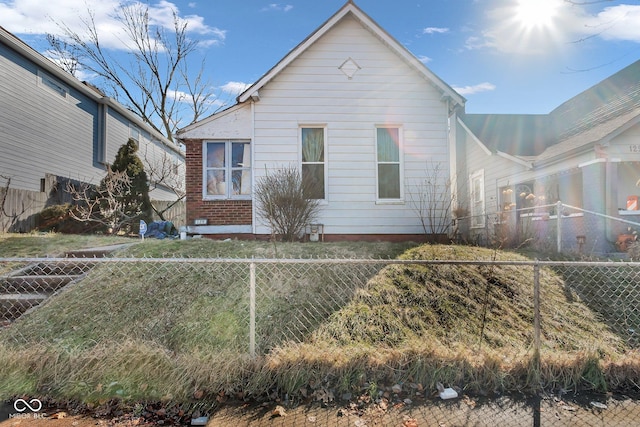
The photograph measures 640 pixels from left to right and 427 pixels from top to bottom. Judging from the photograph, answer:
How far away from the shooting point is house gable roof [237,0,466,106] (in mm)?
9047

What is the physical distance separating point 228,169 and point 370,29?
538 centimetres

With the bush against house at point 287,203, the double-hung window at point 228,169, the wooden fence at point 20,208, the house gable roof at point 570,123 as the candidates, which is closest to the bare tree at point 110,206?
the wooden fence at point 20,208

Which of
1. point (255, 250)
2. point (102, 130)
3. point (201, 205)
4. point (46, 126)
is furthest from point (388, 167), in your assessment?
point (102, 130)

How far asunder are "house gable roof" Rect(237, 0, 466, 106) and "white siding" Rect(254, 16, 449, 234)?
163 millimetres

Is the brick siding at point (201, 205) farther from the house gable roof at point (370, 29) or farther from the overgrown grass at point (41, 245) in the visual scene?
the overgrown grass at point (41, 245)

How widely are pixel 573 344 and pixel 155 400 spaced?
4380 mm

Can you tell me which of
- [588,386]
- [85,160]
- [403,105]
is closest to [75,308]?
[588,386]

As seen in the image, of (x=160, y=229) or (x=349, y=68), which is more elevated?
(x=349, y=68)

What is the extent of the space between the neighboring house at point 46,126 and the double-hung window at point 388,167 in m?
11.0

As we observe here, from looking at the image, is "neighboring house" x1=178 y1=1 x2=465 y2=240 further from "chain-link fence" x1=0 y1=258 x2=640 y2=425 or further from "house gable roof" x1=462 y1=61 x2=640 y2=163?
"chain-link fence" x1=0 y1=258 x2=640 y2=425

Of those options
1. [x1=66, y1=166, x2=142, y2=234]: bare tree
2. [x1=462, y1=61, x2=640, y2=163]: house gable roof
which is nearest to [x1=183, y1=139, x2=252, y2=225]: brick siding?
[x1=66, y1=166, x2=142, y2=234]: bare tree

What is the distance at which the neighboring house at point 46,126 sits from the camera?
1124cm

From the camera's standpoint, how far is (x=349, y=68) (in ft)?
30.7

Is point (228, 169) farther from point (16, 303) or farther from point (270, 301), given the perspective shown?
point (270, 301)
